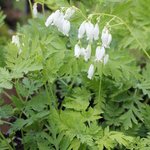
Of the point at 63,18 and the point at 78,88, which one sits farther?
the point at 78,88

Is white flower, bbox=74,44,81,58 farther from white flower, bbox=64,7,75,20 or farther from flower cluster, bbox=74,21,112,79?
white flower, bbox=64,7,75,20

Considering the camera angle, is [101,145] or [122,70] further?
[122,70]

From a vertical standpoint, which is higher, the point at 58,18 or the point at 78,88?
the point at 58,18

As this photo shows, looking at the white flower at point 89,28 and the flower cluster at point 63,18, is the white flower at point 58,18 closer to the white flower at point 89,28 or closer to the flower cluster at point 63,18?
the flower cluster at point 63,18

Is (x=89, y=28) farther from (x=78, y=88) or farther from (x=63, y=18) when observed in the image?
(x=78, y=88)

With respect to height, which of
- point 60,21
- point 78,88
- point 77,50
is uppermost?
point 60,21

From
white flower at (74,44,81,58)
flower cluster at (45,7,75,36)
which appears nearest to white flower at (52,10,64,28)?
flower cluster at (45,7,75,36)

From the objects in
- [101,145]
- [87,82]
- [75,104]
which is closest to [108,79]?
[87,82]

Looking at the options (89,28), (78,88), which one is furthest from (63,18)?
(78,88)

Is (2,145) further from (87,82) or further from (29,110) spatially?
(87,82)

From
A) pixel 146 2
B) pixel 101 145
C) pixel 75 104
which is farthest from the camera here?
pixel 146 2

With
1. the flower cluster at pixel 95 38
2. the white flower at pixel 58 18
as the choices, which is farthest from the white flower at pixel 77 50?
the white flower at pixel 58 18
